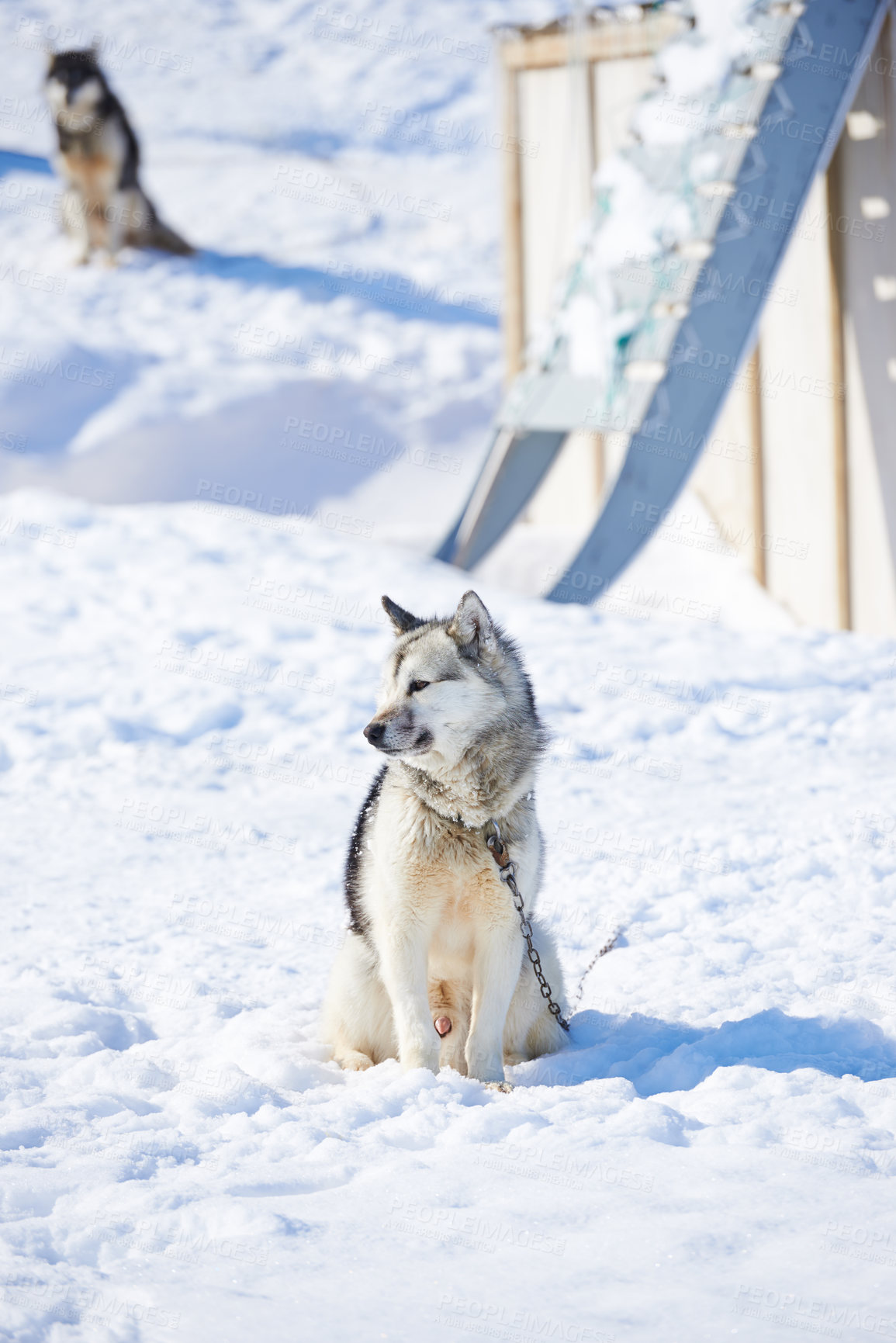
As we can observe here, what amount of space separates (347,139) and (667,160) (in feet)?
57.9

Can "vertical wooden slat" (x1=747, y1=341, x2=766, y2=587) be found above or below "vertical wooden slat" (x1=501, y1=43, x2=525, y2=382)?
below

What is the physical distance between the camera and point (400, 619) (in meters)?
3.24

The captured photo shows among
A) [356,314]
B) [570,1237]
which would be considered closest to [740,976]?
[570,1237]

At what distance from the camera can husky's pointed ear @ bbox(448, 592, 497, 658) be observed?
3.02m

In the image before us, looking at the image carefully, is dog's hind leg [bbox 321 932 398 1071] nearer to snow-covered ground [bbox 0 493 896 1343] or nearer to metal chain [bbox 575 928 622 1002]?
snow-covered ground [bbox 0 493 896 1343]

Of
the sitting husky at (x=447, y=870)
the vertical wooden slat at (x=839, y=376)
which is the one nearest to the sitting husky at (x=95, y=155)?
the vertical wooden slat at (x=839, y=376)

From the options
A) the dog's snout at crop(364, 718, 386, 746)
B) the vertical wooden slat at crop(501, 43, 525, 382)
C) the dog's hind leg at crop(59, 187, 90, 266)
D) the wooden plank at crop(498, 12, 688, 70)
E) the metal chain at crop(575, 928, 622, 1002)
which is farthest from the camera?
the dog's hind leg at crop(59, 187, 90, 266)

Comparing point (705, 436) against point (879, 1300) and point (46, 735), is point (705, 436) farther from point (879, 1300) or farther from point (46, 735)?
point (879, 1300)

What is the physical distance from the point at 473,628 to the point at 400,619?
0.89 ft

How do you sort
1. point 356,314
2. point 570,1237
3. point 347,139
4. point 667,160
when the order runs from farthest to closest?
point 347,139 → point 356,314 → point 667,160 → point 570,1237

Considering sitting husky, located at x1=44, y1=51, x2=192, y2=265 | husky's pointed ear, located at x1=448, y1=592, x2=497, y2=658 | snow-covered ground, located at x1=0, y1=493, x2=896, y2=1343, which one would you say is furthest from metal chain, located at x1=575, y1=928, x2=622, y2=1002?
sitting husky, located at x1=44, y1=51, x2=192, y2=265

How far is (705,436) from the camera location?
264 inches

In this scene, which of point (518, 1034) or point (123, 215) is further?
point (123, 215)

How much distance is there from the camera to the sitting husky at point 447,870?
2.91 m
